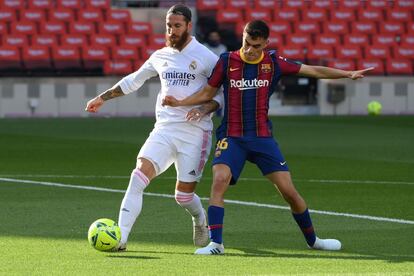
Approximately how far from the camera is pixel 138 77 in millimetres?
10289

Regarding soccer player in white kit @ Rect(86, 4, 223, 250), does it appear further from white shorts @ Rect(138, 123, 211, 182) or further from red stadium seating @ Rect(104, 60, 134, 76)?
red stadium seating @ Rect(104, 60, 134, 76)

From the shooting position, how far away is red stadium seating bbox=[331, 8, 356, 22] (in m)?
36.2

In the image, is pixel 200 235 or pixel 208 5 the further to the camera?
pixel 208 5

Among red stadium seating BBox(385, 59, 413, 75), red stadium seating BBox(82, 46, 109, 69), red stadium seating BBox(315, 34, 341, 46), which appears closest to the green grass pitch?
red stadium seating BBox(82, 46, 109, 69)

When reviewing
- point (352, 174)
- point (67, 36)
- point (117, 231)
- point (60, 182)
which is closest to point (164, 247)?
point (117, 231)

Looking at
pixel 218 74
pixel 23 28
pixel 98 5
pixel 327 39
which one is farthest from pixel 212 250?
pixel 327 39

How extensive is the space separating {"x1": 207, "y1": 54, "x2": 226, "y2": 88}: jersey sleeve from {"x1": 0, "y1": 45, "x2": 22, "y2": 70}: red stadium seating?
2283 cm

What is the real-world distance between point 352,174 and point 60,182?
13.1ft

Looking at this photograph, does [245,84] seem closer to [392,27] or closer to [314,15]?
[314,15]

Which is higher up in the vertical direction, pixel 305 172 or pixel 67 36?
pixel 305 172

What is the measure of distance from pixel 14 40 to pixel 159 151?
23.6 meters

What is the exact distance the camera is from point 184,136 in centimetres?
1000

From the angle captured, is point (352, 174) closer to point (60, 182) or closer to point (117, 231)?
point (60, 182)

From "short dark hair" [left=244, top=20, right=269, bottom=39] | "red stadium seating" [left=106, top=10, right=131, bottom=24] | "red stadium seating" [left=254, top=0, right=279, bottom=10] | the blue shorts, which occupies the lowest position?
"red stadium seating" [left=106, top=10, right=131, bottom=24]
